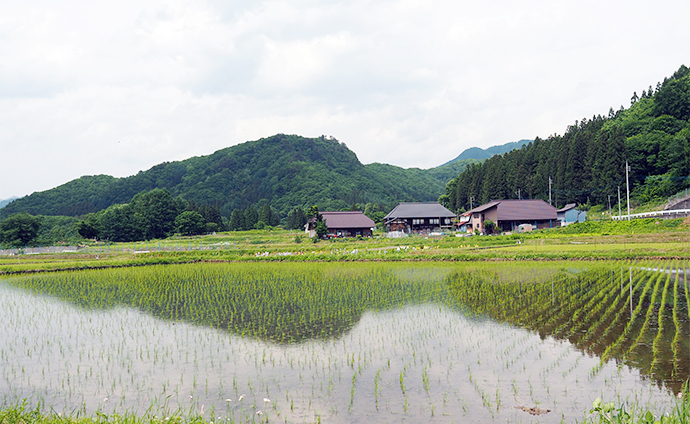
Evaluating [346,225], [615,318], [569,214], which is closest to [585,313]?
[615,318]

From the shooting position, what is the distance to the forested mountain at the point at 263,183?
103 m

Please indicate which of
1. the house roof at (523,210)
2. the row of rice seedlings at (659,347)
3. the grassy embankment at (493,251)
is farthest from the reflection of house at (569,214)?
the row of rice seedlings at (659,347)

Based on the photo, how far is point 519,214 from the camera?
154 ft

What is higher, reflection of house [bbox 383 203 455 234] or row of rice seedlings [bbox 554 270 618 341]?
reflection of house [bbox 383 203 455 234]

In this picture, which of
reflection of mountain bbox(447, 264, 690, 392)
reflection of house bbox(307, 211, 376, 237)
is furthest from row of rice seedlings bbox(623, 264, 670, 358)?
reflection of house bbox(307, 211, 376, 237)

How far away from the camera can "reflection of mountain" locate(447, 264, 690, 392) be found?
7.08m

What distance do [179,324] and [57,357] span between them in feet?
9.03

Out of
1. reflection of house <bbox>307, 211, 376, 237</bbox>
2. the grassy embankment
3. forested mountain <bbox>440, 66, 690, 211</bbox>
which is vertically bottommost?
the grassy embankment

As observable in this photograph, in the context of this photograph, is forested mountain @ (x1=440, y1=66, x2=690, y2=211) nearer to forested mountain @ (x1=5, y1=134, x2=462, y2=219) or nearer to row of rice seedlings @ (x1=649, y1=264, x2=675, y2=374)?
forested mountain @ (x1=5, y1=134, x2=462, y2=219)

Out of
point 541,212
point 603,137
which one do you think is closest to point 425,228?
point 541,212

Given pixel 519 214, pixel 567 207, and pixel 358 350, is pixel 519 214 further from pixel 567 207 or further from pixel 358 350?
pixel 358 350

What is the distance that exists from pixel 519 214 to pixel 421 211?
42.6 feet

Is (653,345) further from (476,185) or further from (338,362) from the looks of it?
(476,185)

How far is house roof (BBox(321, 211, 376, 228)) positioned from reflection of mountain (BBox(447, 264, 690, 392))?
34412 mm
